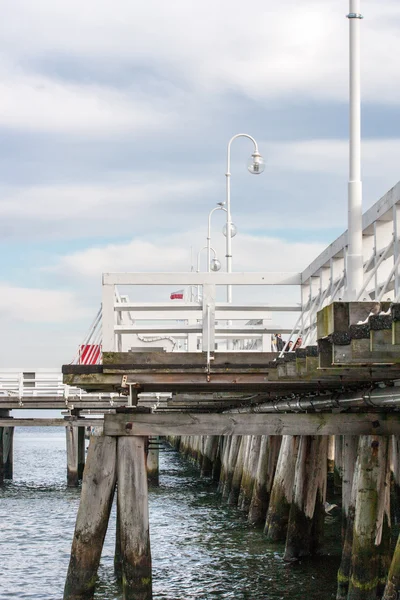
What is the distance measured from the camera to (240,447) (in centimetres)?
3145

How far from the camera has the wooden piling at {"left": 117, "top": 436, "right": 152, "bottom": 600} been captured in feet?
43.5

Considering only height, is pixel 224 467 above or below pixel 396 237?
below

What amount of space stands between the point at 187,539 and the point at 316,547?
4849 millimetres

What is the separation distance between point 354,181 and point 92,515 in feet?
17.0

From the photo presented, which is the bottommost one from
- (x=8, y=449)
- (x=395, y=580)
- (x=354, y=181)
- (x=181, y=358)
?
(x=395, y=580)

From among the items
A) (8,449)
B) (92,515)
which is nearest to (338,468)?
(92,515)

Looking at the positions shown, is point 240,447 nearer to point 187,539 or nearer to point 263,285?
point 187,539

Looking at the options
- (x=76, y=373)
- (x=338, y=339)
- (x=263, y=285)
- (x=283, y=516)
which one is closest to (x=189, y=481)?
(x=283, y=516)

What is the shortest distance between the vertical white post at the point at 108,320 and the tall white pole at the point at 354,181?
220 inches

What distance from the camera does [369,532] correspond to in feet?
44.8

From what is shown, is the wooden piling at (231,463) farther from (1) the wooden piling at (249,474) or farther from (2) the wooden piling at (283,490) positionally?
(2) the wooden piling at (283,490)

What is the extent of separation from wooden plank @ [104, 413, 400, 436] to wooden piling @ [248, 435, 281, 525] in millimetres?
10007

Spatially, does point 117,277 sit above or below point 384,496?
above

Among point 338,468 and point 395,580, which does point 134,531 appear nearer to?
point 395,580
